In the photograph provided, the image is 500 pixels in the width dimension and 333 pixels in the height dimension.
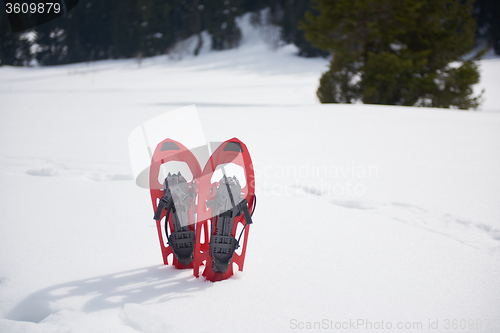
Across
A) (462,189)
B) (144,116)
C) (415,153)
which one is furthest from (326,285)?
(144,116)

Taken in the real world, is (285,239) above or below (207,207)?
below

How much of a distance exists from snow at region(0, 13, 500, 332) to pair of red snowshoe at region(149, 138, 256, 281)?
140 mm

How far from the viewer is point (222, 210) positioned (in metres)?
1.57

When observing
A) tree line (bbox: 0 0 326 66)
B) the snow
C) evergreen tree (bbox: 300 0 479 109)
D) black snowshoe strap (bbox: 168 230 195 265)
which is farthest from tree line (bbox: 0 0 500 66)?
black snowshoe strap (bbox: 168 230 195 265)

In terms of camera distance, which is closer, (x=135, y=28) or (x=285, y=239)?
(x=285, y=239)

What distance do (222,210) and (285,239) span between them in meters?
0.81

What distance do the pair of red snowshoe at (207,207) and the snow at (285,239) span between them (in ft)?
0.46

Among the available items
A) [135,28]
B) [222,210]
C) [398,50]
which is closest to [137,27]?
[135,28]

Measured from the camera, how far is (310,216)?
2576 millimetres

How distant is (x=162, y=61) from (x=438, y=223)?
2570 centimetres

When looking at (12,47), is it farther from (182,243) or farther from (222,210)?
(222,210)

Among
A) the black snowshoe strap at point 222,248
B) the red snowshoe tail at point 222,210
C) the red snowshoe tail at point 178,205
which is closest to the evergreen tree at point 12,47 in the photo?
the red snowshoe tail at point 178,205

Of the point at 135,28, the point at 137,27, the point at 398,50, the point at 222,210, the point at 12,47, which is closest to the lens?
the point at 222,210

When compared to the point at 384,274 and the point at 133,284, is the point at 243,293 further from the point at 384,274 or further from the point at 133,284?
the point at 384,274
